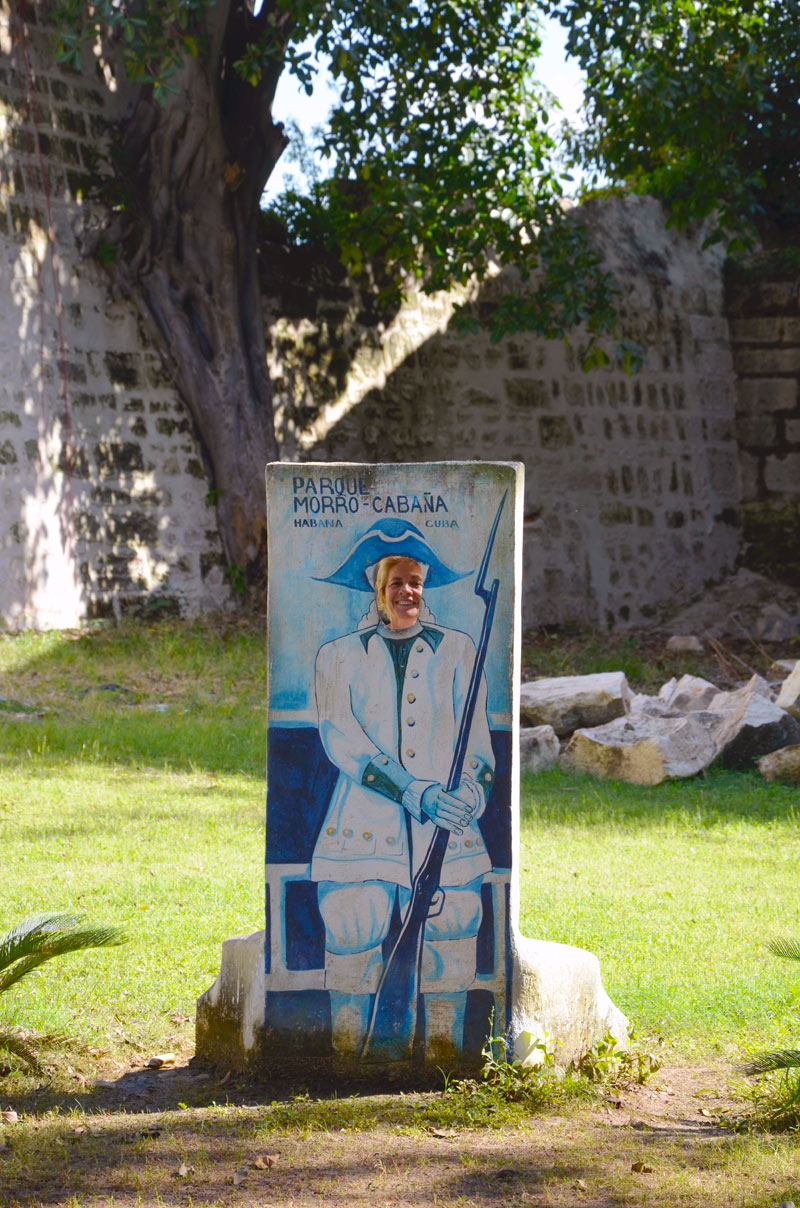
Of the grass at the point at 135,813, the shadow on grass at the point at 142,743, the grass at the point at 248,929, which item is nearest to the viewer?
the grass at the point at 248,929

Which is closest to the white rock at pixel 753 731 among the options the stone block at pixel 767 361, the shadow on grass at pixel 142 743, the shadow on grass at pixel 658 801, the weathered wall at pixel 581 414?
the shadow on grass at pixel 658 801

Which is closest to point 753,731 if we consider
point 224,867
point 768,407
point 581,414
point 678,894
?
point 678,894

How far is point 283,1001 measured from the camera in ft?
11.2

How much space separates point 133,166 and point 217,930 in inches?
315

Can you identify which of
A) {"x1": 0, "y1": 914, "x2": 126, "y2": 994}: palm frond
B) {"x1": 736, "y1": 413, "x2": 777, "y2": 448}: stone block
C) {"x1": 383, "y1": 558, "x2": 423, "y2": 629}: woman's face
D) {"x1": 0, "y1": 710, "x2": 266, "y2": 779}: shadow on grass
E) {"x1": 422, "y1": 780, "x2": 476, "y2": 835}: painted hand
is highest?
{"x1": 736, "y1": 413, "x2": 777, "y2": 448}: stone block

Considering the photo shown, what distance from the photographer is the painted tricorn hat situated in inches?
138

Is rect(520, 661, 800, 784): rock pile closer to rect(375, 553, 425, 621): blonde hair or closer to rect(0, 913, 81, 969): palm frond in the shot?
rect(375, 553, 425, 621): blonde hair

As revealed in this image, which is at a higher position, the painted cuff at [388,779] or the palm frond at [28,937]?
the painted cuff at [388,779]

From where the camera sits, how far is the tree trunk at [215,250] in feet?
35.1

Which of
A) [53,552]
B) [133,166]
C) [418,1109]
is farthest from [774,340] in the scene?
[418,1109]

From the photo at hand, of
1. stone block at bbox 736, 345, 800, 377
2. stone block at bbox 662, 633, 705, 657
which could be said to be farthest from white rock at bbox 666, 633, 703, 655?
stone block at bbox 736, 345, 800, 377

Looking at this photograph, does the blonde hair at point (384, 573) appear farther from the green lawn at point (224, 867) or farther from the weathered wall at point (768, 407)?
the weathered wall at point (768, 407)

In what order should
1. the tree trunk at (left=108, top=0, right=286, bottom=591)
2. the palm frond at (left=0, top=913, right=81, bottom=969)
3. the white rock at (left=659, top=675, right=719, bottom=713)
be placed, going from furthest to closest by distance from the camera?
the tree trunk at (left=108, top=0, right=286, bottom=591) → the white rock at (left=659, top=675, right=719, bottom=713) → the palm frond at (left=0, top=913, right=81, bottom=969)

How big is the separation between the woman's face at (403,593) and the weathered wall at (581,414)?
27.9 feet
